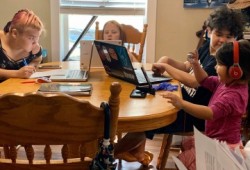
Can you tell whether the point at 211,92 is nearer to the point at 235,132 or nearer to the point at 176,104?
the point at 235,132

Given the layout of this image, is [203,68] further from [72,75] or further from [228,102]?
[72,75]

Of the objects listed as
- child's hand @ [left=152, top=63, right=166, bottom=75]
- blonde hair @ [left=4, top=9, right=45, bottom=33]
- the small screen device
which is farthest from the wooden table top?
blonde hair @ [left=4, top=9, right=45, bottom=33]

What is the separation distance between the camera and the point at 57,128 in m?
0.97

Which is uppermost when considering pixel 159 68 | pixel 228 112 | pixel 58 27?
pixel 58 27

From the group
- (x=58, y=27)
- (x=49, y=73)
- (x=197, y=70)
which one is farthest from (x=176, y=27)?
(x=49, y=73)

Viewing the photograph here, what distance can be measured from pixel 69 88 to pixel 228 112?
0.74m

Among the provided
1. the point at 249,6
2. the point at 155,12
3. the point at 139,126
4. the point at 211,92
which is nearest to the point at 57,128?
the point at 139,126

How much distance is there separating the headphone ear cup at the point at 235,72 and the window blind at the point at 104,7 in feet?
6.03

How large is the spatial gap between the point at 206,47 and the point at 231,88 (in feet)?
2.18

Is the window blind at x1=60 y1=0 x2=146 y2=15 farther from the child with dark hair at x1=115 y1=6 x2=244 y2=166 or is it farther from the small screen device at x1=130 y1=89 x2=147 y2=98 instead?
the small screen device at x1=130 y1=89 x2=147 y2=98

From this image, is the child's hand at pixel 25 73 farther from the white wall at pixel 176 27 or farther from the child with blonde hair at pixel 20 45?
the white wall at pixel 176 27

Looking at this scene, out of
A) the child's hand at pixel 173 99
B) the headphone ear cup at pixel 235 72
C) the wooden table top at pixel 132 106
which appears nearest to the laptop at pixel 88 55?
the wooden table top at pixel 132 106

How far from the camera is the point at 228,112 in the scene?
154cm

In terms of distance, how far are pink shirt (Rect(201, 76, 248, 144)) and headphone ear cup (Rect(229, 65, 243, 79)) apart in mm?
74
